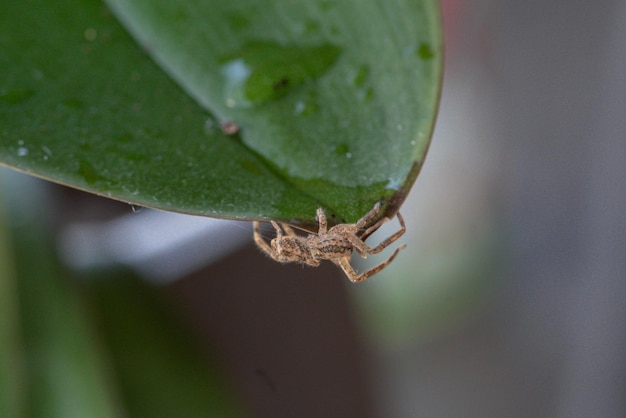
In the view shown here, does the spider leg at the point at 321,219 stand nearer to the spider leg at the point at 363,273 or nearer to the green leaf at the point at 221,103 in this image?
the green leaf at the point at 221,103

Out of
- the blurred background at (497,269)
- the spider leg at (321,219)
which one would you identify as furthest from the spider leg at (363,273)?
the blurred background at (497,269)

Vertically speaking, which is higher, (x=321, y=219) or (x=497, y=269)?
(x=497, y=269)

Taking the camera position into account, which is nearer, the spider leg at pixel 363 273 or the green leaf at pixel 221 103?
the green leaf at pixel 221 103

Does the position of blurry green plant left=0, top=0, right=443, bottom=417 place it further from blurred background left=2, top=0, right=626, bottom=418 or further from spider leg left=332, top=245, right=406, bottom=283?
blurred background left=2, top=0, right=626, bottom=418

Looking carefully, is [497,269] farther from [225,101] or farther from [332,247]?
[225,101]

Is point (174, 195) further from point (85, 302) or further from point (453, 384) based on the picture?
point (453, 384)

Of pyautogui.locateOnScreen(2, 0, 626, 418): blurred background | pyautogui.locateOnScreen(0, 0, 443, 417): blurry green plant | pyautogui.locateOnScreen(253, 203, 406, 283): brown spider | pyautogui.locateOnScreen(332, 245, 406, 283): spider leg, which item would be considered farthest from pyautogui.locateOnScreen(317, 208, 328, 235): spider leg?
pyautogui.locateOnScreen(2, 0, 626, 418): blurred background

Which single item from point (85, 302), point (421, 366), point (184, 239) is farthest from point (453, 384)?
point (85, 302)

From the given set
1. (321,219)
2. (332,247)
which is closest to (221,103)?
(321,219)
